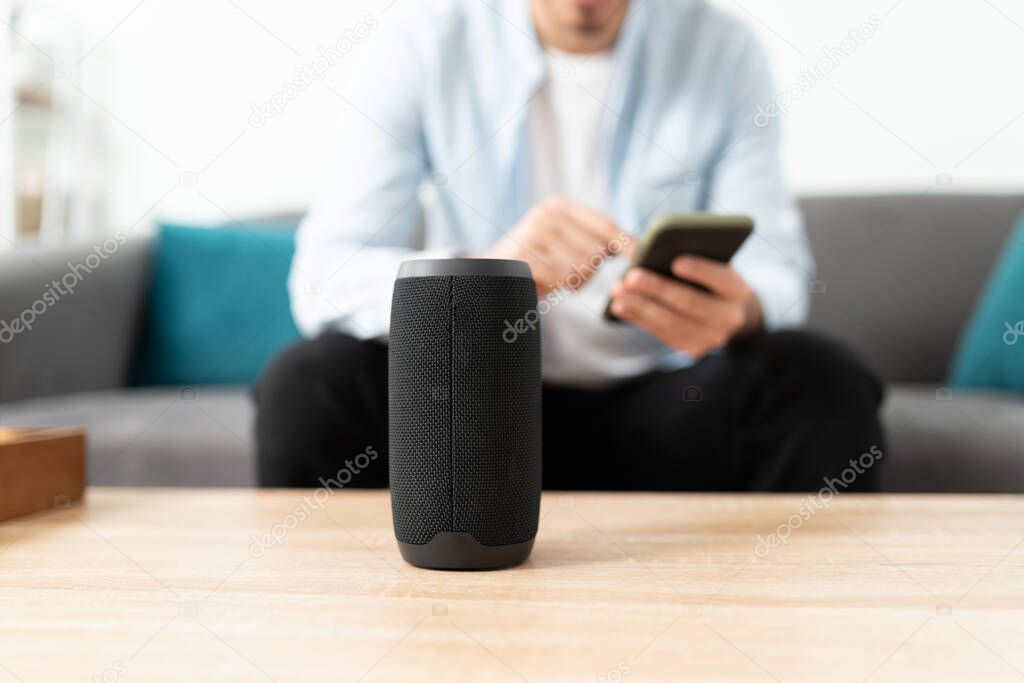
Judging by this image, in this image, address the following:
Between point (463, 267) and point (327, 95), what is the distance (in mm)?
1712

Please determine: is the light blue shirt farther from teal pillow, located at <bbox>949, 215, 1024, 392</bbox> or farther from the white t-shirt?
teal pillow, located at <bbox>949, 215, 1024, 392</bbox>

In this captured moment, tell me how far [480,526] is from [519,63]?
2.62 feet

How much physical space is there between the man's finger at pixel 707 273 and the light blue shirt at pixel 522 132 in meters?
0.30

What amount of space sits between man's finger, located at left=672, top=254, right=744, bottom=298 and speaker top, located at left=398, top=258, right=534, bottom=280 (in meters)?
0.30

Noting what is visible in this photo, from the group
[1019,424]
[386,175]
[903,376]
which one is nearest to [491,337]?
[386,175]

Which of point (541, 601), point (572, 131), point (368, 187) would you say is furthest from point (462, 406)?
point (572, 131)

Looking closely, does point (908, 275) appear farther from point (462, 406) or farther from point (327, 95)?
point (462, 406)

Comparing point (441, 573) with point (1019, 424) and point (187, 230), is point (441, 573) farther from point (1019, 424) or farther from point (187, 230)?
point (187, 230)

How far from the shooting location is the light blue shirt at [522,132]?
1.15 meters

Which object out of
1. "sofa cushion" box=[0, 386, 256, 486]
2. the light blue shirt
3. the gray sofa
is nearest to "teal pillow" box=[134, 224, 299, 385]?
the gray sofa

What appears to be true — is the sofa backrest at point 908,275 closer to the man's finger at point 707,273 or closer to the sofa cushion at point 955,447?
the sofa cushion at point 955,447

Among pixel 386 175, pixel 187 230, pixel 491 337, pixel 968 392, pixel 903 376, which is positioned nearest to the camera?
pixel 491 337

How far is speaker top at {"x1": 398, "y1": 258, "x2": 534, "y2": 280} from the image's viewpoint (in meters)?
0.50

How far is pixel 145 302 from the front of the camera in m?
1.75
